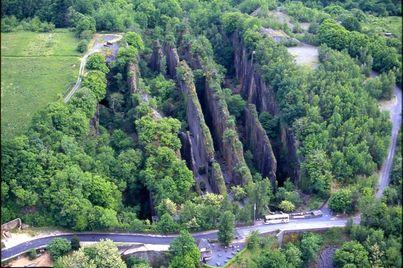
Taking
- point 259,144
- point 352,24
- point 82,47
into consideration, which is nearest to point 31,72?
point 82,47

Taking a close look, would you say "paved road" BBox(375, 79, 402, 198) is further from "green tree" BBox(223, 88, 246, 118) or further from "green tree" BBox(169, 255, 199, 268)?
"green tree" BBox(169, 255, 199, 268)

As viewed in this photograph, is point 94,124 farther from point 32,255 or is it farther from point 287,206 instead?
point 287,206

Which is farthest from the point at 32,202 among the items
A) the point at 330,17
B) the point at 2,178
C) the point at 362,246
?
the point at 330,17

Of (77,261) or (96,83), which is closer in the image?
(77,261)

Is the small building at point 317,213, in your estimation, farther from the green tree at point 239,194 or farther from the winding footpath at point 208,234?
the green tree at point 239,194

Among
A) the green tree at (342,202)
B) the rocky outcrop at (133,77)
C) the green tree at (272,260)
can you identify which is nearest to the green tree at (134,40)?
the rocky outcrop at (133,77)

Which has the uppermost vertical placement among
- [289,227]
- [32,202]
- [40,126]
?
[40,126]

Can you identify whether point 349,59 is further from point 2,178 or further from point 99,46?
point 2,178
